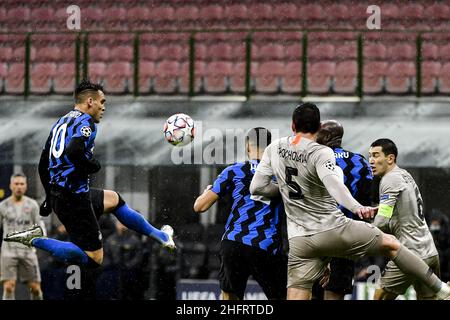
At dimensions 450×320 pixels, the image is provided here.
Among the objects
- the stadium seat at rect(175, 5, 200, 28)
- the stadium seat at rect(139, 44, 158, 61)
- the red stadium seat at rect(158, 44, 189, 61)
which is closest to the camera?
the red stadium seat at rect(158, 44, 189, 61)

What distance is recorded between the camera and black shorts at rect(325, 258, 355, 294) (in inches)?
313

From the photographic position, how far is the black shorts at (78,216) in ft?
26.6

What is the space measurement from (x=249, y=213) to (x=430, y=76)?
644cm

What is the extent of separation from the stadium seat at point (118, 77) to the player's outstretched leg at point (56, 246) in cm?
547

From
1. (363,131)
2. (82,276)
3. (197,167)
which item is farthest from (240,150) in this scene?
(82,276)

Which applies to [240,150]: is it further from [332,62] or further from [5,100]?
[5,100]

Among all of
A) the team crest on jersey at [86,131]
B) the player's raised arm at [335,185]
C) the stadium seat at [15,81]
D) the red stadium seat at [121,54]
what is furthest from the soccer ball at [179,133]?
the red stadium seat at [121,54]

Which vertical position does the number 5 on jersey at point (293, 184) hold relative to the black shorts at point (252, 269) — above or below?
above

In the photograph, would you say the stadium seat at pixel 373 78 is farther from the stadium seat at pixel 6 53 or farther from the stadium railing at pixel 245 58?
the stadium seat at pixel 6 53

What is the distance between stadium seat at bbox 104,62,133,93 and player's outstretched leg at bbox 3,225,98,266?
5.47 meters

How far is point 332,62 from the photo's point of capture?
13891 millimetres

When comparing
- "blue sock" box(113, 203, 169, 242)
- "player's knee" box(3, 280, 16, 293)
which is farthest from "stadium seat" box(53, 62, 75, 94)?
"blue sock" box(113, 203, 169, 242)

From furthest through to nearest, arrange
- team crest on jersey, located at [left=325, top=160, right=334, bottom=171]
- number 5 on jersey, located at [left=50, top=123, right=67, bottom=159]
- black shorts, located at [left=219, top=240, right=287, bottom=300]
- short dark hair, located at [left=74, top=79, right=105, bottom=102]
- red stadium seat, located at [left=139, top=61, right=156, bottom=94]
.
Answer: red stadium seat, located at [left=139, top=61, right=156, bottom=94]
short dark hair, located at [left=74, top=79, right=105, bottom=102]
number 5 on jersey, located at [left=50, top=123, right=67, bottom=159]
black shorts, located at [left=219, top=240, right=287, bottom=300]
team crest on jersey, located at [left=325, top=160, right=334, bottom=171]

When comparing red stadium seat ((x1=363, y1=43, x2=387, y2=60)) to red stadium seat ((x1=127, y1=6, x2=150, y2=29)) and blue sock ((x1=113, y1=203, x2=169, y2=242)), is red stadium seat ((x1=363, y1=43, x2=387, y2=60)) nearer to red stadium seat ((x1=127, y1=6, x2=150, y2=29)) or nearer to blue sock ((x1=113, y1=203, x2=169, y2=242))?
red stadium seat ((x1=127, y1=6, x2=150, y2=29))
